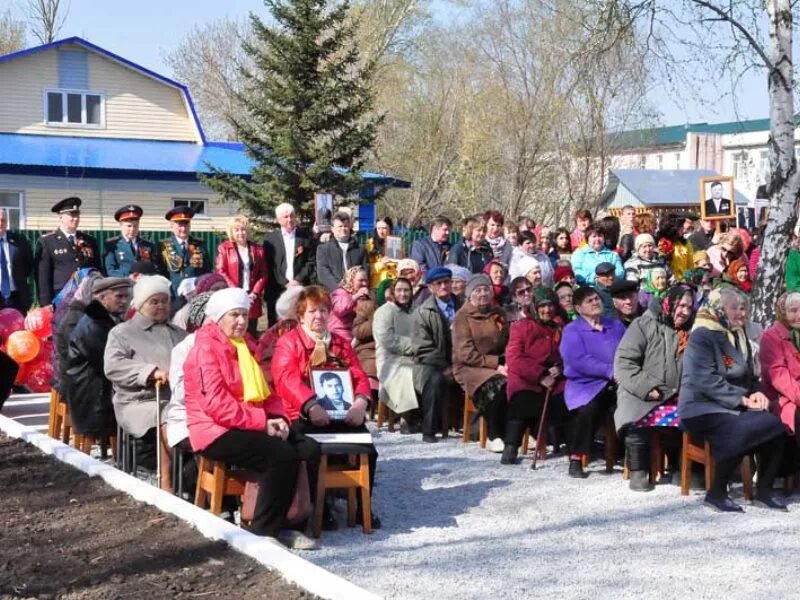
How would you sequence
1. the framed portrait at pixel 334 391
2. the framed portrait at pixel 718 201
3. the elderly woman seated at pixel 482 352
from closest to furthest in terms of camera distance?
the framed portrait at pixel 334 391 < the elderly woman seated at pixel 482 352 < the framed portrait at pixel 718 201

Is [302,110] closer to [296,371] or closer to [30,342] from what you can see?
[30,342]

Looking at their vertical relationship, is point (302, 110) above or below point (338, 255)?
above

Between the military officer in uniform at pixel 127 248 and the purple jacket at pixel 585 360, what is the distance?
4.52 m

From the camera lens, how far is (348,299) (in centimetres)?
1107

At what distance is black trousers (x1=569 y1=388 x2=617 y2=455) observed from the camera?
8.80 meters

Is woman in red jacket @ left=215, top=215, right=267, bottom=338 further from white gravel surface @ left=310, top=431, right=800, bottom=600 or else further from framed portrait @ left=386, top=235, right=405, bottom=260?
white gravel surface @ left=310, top=431, right=800, bottom=600

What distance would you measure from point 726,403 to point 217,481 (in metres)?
3.47

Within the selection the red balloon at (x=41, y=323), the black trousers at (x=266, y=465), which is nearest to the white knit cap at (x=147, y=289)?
the black trousers at (x=266, y=465)

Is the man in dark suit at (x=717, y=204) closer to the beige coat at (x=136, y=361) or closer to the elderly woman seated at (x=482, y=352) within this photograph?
the elderly woman seated at (x=482, y=352)

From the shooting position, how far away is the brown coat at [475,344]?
32.5ft

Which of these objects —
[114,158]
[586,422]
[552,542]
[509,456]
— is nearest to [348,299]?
[509,456]

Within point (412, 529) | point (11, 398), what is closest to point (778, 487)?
point (412, 529)

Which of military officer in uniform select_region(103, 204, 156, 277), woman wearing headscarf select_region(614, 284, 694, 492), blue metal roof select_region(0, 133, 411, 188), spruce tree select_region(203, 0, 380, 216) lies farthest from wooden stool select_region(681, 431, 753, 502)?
blue metal roof select_region(0, 133, 411, 188)

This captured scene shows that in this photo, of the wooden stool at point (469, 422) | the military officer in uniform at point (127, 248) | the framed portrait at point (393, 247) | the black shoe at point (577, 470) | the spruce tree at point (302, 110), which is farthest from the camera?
the spruce tree at point (302, 110)
